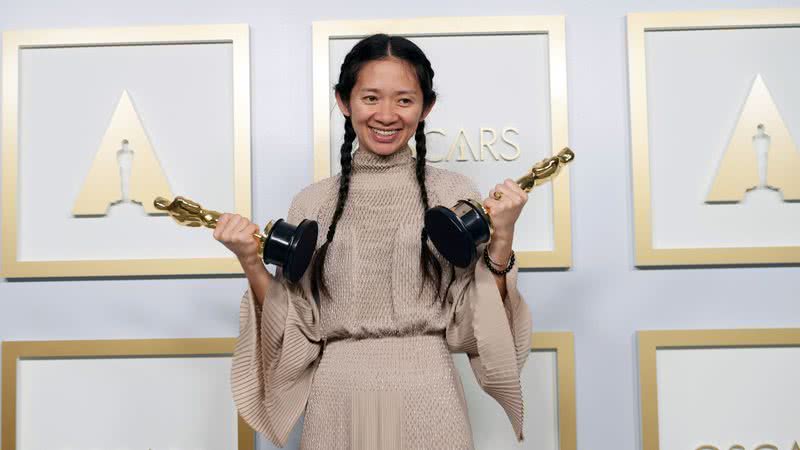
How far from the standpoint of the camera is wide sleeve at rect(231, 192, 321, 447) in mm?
1106

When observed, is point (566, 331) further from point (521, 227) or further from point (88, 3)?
point (88, 3)

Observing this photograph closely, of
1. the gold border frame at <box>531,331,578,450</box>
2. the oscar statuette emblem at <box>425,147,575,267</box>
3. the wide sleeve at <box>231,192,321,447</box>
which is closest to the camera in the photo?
the oscar statuette emblem at <box>425,147,575,267</box>

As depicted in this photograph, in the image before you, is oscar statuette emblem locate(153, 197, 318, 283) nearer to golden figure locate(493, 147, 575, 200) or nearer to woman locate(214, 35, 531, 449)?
woman locate(214, 35, 531, 449)

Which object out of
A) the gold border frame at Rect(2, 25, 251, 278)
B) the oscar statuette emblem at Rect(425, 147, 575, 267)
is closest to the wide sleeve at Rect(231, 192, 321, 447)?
the oscar statuette emblem at Rect(425, 147, 575, 267)

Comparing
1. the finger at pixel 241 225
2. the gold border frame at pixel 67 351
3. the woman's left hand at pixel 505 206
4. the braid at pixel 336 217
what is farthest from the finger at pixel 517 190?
the gold border frame at pixel 67 351

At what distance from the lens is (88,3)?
5.16ft

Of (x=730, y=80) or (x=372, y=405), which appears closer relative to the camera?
(x=372, y=405)

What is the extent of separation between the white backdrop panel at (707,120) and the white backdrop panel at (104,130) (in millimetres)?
811

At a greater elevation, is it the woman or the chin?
the chin

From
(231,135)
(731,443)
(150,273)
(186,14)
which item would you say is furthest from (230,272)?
(731,443)

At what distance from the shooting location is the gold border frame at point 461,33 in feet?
4.97

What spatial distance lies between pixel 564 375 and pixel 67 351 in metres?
0.93

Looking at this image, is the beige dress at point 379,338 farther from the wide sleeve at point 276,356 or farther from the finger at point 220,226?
the finger at point 220,226

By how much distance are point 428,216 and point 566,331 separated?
0.60 m
